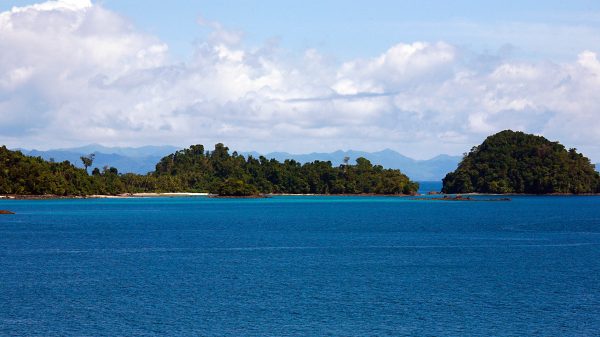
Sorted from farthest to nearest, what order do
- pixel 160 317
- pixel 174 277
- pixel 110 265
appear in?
1. pixel 110 265
2. pixel 174 277
3. pixel 160 317

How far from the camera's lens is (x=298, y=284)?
72.9 m

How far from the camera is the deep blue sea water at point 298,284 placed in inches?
2167

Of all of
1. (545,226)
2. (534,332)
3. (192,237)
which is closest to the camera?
(534,332)

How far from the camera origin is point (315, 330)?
53.3m

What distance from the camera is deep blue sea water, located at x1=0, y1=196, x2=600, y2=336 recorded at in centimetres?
5503

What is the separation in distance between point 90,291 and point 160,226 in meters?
88.8

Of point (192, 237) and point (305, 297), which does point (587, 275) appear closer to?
point (305, 297)

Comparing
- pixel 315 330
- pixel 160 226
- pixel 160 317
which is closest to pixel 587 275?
pixel 315 330

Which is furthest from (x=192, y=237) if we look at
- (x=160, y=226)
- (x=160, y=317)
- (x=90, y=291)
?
(x=160, y=317)

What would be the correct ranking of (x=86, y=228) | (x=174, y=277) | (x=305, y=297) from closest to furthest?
(x=305, y=297) → (x=174, y=277) → (x=86, y=228)

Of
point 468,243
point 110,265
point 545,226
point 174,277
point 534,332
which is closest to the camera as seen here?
point 534,332

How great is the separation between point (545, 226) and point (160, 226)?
252ft

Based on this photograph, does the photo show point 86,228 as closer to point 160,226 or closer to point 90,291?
point 160,226

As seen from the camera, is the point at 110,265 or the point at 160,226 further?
the point at 160,226
